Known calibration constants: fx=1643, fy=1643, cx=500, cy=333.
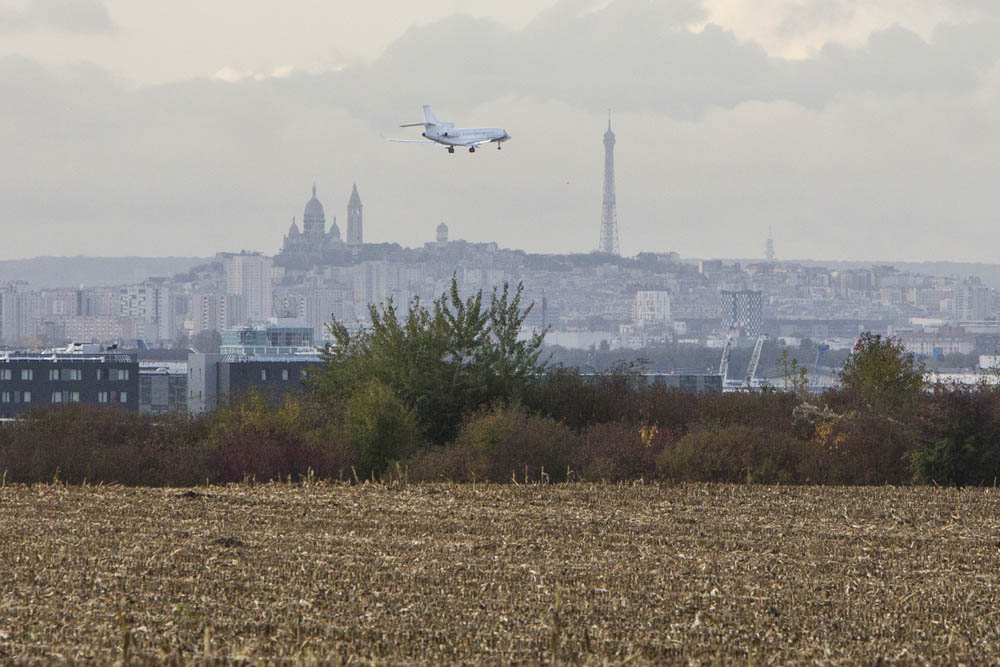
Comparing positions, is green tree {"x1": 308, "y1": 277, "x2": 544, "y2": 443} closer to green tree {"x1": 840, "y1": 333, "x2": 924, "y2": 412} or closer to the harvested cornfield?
green tree {"x1": 840, "y1": 333, "x2": 924, "y2": 412}

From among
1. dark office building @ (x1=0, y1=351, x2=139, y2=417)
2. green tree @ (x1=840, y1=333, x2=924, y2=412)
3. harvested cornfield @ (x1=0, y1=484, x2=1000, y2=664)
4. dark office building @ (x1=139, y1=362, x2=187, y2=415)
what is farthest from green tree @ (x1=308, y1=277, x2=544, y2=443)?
dark office building @ (x1=139, y1=362, x2=187, y2=415)

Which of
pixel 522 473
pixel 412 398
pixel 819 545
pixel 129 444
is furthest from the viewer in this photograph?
pixel 412 398

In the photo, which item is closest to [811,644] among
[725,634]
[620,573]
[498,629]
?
[725,634]

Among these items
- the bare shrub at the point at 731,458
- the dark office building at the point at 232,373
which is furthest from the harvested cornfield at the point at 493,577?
the dark office building at the point at 232,373

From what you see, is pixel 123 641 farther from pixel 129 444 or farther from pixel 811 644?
pixel 129 444

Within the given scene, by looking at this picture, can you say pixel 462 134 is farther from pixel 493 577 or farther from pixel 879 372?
pixel 493 577

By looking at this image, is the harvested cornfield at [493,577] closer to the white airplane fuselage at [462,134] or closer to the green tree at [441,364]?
the green tree at [441,364]
